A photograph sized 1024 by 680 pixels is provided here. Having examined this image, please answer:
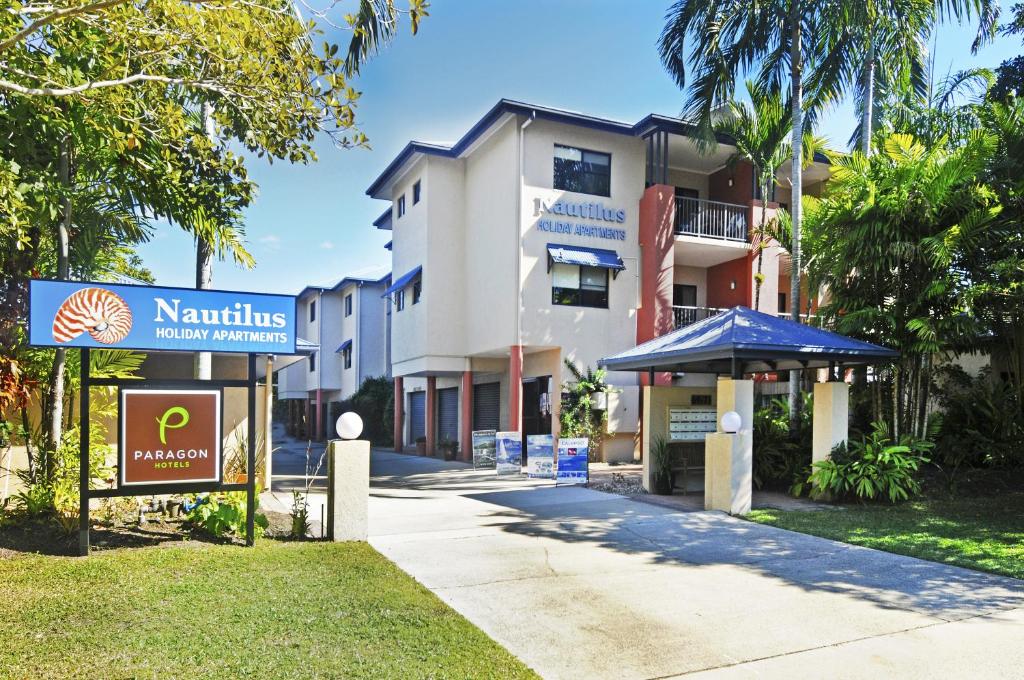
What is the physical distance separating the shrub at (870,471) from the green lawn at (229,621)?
7.46 metres

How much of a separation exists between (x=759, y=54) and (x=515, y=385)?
9836mm

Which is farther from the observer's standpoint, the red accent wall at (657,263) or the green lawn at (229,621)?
the red accent wall at (657,263)

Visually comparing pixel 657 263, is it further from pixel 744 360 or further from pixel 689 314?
pixel 744 360

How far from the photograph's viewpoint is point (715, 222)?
68.6 feet

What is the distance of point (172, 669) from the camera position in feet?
14.3

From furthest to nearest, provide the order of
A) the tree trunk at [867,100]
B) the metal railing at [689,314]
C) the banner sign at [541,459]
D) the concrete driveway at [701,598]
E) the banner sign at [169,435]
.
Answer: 1. the metal railing at [689,314]
2. the banner sign at [541,459]
3. the tree trunk at [867,100]
4. the banner sign at [169,435]
5. the concrete driveway at [701,598]

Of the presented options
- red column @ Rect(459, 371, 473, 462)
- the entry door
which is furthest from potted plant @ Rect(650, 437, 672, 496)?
red column @ Rect(459, 371, 473, 462)

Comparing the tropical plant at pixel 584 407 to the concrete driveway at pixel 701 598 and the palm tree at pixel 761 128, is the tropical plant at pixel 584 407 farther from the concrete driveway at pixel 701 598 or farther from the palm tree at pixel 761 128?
the concrete driveway at pixel 701 598

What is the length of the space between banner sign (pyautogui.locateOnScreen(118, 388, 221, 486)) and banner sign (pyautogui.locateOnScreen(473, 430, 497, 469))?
1126 centimetres

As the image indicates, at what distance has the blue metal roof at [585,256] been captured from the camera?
1889cm

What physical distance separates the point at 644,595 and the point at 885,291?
893 centimetres

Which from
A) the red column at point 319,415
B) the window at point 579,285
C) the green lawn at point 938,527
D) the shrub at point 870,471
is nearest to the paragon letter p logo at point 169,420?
the green lawn at point 938,527

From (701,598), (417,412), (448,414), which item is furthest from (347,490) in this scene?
(417,412)

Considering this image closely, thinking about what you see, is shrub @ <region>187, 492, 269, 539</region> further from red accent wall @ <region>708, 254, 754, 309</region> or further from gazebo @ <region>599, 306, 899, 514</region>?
red accent wall @ <region>708, 254, 754, 309</region>
